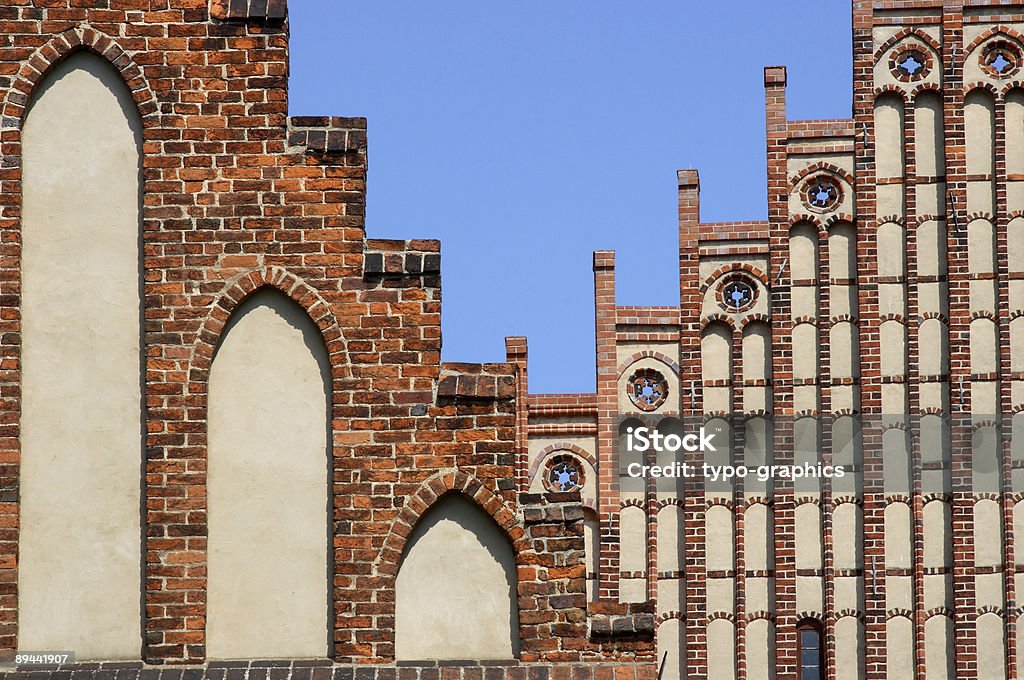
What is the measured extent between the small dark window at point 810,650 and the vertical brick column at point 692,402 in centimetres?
85

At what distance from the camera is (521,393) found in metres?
19.3

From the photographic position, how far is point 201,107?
10.6 m

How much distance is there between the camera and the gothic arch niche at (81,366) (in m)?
10.3

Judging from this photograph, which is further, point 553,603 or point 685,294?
point 685,294

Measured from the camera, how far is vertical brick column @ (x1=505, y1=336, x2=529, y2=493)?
62.8 ft

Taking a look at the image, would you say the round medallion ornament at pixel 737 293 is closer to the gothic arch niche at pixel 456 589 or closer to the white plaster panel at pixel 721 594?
the white plaster panel at pixel 721 594

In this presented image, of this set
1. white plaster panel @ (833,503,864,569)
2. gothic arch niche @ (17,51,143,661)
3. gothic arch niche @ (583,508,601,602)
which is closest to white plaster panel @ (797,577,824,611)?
white plaster panel @ (833,503,864,569)

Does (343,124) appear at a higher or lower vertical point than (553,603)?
higher

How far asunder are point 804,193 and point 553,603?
1024cm

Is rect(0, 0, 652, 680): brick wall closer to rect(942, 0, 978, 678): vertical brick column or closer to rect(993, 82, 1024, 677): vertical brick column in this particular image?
rect(942, 0, 978, 678): vertical brick column

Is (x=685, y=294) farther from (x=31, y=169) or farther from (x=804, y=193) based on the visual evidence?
(x=31, y=169)

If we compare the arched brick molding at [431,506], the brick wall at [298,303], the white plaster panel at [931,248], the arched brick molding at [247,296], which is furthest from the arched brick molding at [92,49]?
the white plaster panel at [931,248]

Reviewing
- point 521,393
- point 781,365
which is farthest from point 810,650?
point 521,393

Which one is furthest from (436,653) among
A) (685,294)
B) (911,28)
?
(911,28)
